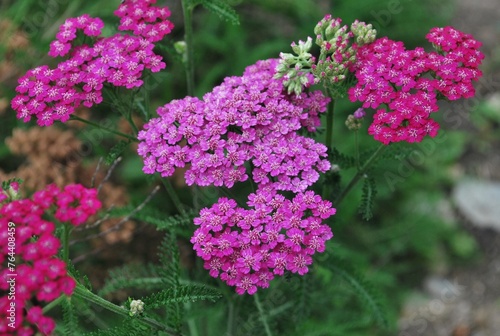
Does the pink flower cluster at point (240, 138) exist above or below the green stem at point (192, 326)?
above

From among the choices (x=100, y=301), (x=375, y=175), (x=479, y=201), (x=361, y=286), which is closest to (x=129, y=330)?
(x=100, y=301)

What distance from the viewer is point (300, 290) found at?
2771mm

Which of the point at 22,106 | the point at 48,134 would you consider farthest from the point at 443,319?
the point at 22,106

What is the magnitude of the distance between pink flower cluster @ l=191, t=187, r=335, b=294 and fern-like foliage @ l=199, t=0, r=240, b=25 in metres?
0.80

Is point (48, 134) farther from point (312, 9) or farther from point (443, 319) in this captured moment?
point (443, 319)

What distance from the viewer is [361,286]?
281 cm

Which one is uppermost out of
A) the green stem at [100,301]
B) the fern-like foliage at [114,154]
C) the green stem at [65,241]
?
the fern-like foliage at [114,154]

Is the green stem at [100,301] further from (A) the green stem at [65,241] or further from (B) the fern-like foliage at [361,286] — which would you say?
(B) the fern-like foliage at [361,286]

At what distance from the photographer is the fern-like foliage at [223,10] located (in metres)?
2.57

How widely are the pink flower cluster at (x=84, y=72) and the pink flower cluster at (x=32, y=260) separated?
52cm

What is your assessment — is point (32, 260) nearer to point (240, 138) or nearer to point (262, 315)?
point (240, 138)

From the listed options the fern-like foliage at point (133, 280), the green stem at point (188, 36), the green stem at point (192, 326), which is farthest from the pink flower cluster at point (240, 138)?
the green stem at point (192, 326)

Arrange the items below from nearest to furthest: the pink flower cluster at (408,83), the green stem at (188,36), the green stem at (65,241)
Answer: the green stem at (65,241)
the pink flower cluster at (408,83)
the green stem at (188,36)

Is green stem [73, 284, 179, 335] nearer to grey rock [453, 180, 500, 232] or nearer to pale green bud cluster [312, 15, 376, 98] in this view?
pale green bud cluster [312, 15, 376, 98]
